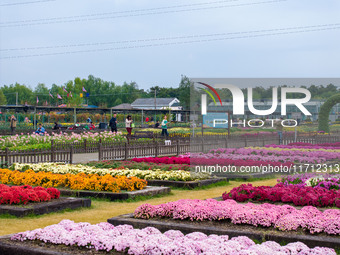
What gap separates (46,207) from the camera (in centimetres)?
1092

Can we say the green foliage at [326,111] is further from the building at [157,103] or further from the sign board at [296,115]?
the building at [157,103]

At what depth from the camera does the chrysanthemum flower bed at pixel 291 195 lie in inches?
411

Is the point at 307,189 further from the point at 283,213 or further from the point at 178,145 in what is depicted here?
the point at 178,145

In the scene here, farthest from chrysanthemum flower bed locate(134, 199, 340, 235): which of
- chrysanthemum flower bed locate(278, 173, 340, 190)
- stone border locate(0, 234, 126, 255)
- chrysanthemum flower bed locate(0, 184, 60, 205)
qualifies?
chrysanthemum flower bed locate(278, 173, 340, 190)

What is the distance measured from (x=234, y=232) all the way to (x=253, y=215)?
0.67 meters

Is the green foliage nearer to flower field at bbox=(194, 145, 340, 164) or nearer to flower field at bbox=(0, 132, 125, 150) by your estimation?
flower field at bbox=(194, 145, 340, 164)

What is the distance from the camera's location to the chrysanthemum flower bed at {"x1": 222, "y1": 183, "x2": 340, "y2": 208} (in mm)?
10438

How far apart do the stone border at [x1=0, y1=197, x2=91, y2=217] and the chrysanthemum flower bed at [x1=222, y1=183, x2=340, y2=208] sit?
11.1 ft

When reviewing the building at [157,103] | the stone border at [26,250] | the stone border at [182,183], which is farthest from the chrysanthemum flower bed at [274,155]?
the building at [157,103]

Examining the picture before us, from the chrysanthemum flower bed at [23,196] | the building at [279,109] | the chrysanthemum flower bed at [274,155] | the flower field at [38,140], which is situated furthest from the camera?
the flower field at [38,140]

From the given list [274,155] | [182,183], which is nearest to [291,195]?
[182,183]

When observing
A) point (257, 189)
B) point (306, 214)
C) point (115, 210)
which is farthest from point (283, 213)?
point (115, 210)

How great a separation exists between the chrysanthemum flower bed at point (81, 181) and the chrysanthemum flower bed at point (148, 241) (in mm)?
4962

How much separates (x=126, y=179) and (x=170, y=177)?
87.1 inches
